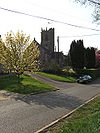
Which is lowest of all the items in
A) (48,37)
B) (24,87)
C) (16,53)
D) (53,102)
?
(53,102)

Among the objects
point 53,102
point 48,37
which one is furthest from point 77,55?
point 48,37

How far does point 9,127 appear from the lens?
5.87 m

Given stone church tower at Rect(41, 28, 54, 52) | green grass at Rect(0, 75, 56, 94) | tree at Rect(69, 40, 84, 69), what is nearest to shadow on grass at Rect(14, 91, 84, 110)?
green grass at Rect(0, 75, 56, 94)

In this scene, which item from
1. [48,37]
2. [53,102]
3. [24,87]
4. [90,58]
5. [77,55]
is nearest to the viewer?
[53,102]

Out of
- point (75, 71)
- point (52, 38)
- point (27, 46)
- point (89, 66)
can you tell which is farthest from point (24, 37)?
point (52, 38)

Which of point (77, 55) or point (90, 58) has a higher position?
point (77, 55)

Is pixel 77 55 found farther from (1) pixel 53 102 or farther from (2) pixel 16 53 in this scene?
(1) pixel 53 102

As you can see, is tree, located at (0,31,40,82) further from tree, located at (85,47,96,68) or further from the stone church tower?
the stone church tower

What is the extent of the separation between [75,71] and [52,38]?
104 feet

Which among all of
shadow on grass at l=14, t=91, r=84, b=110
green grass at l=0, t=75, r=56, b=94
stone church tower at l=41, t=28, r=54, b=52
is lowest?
shadow on grass at l=14, t=91, r=84, b=110

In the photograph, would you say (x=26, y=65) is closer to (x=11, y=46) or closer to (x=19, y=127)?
(x=11, y=46)

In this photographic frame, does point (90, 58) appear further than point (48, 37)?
No

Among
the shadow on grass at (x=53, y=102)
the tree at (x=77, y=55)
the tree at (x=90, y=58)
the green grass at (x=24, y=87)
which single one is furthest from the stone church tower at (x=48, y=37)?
the shadow on grass at (x=53, y=102)

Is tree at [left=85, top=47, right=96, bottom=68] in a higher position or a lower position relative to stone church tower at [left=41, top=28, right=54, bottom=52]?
lower
